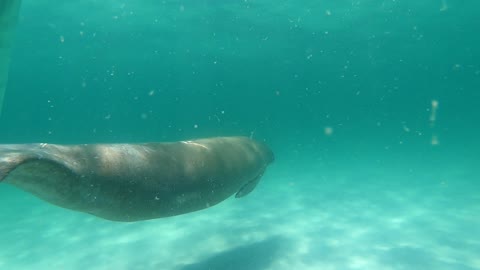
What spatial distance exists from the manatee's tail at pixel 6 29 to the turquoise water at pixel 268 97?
5.17 m

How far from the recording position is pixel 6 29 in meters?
9.62

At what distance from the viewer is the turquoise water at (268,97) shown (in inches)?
350

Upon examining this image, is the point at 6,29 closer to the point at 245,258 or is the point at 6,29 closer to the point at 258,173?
the point at 258,173

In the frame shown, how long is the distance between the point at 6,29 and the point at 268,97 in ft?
234

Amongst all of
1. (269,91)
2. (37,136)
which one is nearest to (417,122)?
(269,91)

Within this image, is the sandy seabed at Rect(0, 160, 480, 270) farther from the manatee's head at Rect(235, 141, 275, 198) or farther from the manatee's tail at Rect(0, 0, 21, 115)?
the manatee's tail at Rect(0, 0, 21, 115)

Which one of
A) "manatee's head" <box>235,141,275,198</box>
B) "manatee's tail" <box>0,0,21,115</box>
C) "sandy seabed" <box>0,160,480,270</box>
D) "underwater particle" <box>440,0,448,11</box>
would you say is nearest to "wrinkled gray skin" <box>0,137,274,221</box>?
"manatee's head" <box>235,141,275,198</box>

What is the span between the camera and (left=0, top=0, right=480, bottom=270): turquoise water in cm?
890

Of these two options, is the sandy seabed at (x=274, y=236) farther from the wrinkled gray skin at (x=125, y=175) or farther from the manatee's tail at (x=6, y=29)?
the manatee's tail at (x=6, y=29)

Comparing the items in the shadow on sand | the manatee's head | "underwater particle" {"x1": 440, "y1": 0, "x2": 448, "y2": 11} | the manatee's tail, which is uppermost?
"underwater particle" {"x1": 440, "y1": 0, "x2": 448, "y2": 11}

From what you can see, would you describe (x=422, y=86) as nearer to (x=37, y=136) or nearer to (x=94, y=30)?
(x=94, y=30)

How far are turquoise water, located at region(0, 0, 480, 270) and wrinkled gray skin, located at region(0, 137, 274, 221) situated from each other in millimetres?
3237

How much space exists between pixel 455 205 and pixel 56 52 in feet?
136

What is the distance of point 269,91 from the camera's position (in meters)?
71.6
